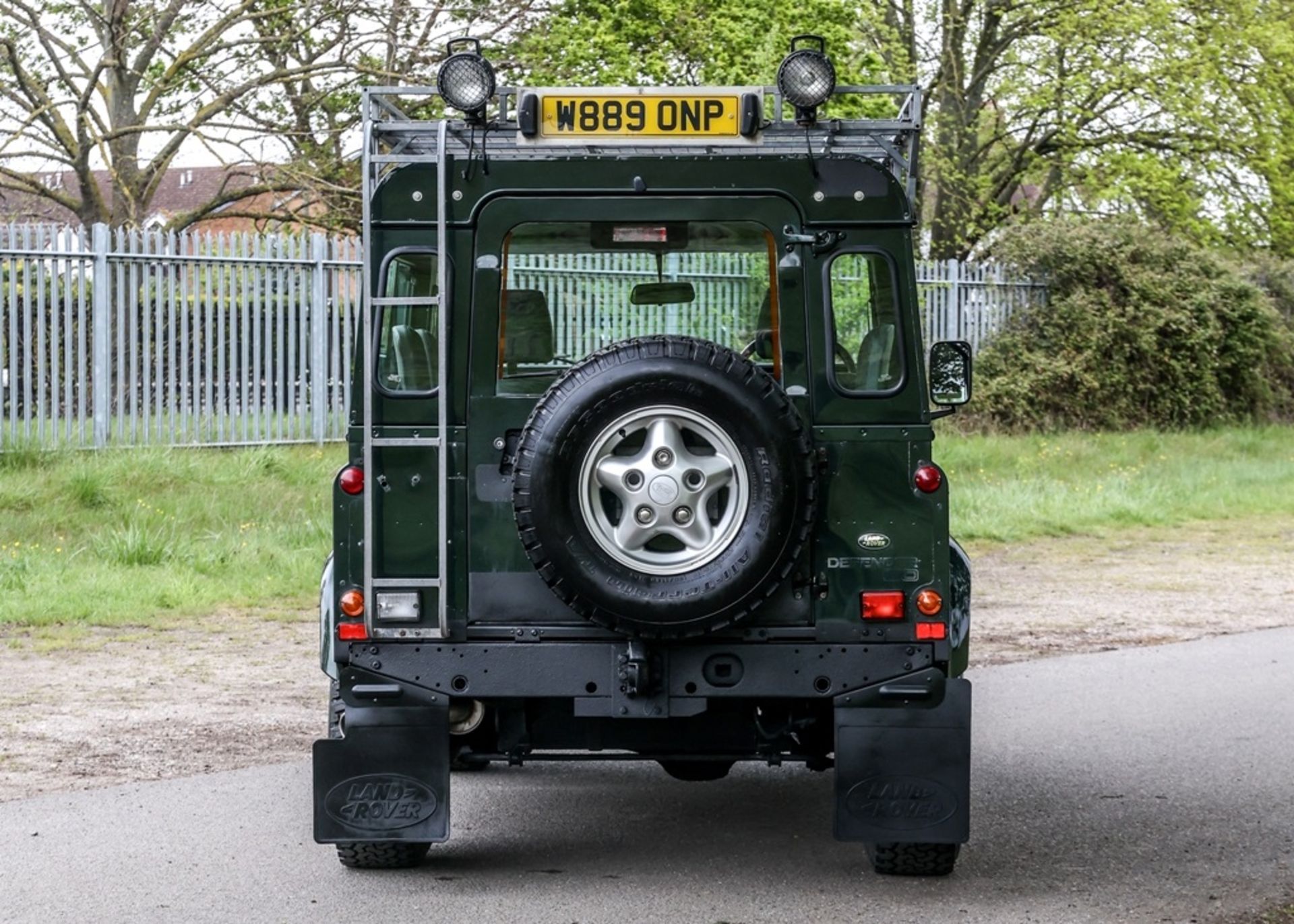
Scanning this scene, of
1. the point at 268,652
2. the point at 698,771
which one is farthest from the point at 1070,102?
the point at 698,771

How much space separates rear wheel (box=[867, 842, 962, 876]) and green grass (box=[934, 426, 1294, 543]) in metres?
10.3

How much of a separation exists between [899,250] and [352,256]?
13119 millimetres

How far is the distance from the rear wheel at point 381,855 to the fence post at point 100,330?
11033 millimetres

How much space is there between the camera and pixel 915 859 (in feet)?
19.7

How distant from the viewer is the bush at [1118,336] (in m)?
25.5

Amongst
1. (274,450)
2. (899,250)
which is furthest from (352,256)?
(899,250)

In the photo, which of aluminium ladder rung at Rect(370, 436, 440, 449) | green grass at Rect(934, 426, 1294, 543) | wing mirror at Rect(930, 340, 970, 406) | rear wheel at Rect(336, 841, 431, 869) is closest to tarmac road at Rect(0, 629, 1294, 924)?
rear wheel at Rect(336, 841, 431, 869)

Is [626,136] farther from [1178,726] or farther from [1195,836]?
[1178,726]

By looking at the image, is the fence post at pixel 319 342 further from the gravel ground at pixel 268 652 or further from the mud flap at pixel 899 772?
the mud flap at pixel 899 772

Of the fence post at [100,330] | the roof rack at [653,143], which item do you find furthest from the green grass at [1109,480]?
the roof rack at [653,143]

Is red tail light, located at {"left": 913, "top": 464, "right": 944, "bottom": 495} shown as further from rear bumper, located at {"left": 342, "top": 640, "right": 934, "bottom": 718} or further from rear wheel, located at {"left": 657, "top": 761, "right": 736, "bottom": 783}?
rear wheel, located at {"left": 657, "top": 761, "right": 736, "bottom": 783}

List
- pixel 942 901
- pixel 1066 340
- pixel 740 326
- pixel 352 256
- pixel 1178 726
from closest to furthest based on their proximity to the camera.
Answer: pixel 942 901, pixel 740 326, pixel 1178 726, pixel 352 256, pixel 1066 340

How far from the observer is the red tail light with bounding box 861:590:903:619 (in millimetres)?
5855

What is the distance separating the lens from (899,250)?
5.95 meters
